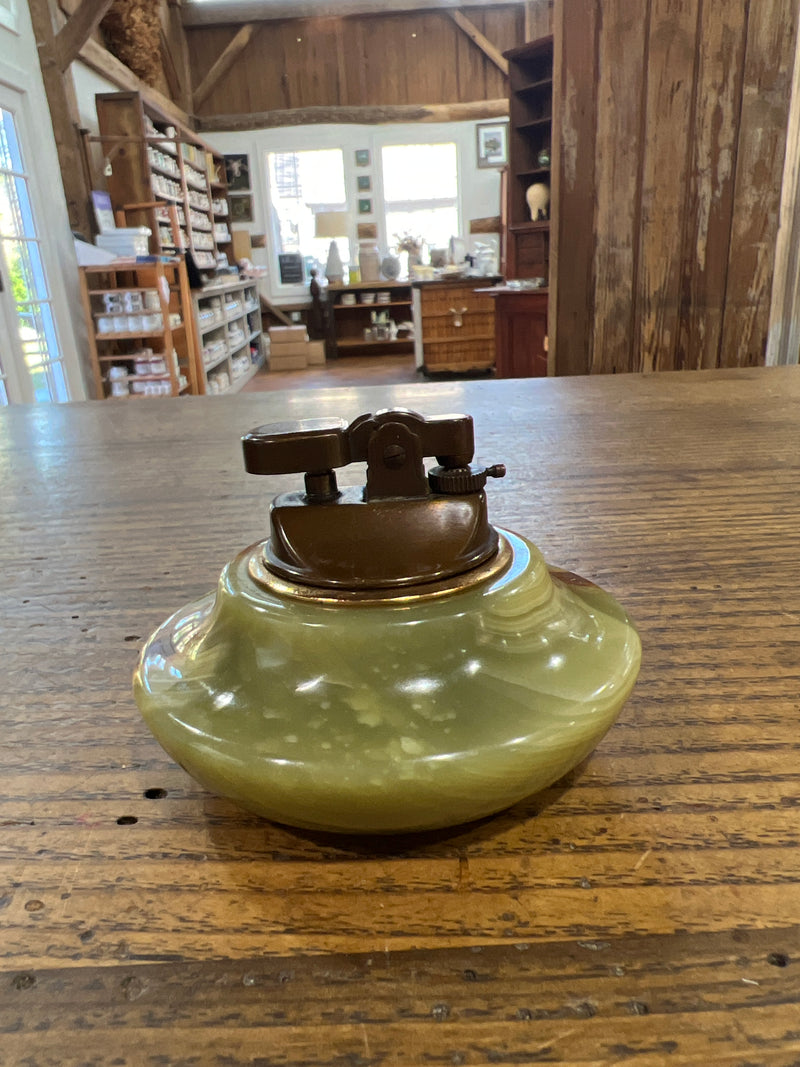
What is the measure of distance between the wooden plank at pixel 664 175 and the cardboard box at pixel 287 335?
6.06 m

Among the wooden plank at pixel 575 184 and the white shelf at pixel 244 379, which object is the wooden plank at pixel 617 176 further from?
the white shelf at pixel 244 379

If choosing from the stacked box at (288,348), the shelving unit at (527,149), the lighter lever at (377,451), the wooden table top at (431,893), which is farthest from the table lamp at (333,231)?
the lighter lever at (377,451)

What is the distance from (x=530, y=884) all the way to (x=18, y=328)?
4411 mm

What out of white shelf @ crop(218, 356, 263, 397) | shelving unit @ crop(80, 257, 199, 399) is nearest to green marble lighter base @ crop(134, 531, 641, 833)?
shelving unit @ crop(80, 257, 199, 399)

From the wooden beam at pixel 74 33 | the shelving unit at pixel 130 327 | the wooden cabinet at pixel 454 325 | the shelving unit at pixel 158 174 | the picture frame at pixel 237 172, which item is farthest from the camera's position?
the picture frame at pixel 237 172

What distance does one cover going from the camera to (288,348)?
7617mm

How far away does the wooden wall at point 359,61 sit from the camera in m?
7.24

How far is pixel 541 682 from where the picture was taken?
232mm

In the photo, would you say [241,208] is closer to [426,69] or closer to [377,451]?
[426,69]

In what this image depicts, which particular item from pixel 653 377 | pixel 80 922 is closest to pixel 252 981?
pixel 80 922

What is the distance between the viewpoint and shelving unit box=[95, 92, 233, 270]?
4887mm

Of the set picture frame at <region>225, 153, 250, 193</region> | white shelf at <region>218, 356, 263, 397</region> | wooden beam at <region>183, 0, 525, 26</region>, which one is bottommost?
white shelf at <region>218, 356, 263, 397</region>

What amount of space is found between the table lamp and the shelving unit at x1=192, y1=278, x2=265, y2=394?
827mm

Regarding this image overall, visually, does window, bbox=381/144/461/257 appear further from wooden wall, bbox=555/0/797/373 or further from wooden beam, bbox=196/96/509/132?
wooden wall, bbox=555/0/797/373
